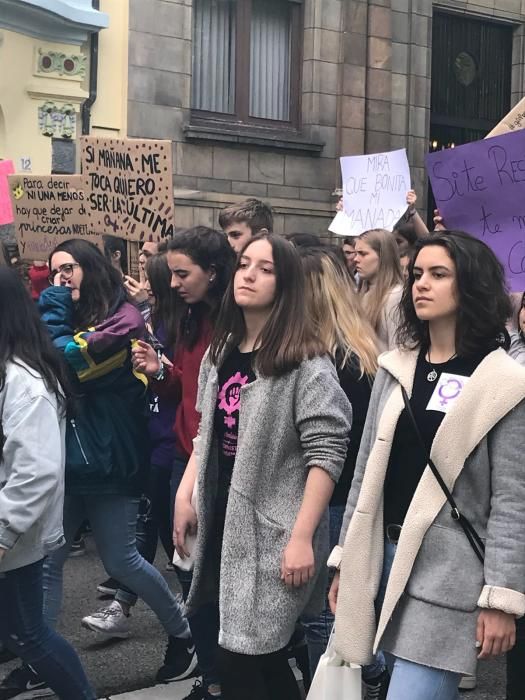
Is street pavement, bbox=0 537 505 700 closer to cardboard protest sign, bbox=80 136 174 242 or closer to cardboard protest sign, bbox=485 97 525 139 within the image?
cardboard protest sign, bbox=80 136 174 242

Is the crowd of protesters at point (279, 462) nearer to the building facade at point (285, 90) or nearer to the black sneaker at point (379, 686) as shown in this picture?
the black sneaker at point (379, 686)

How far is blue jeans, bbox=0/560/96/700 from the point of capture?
3734 mm

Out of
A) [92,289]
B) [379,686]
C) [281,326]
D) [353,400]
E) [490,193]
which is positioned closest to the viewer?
[281,326]

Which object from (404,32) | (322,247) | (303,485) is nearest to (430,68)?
(404,32)

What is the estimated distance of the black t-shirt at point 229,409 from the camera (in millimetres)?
3678

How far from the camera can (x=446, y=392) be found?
316cm

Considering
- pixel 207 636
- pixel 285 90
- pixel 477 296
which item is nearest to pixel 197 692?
pixel 207 636

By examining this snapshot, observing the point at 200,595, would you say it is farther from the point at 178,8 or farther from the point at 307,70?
the point at 307,70

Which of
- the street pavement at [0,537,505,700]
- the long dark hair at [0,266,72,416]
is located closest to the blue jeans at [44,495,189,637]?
the street pavement at [0,537,505,700]

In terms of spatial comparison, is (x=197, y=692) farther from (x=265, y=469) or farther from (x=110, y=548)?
(x=265, y=469)

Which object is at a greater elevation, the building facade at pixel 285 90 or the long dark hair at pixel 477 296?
the building facade at pixel 285 90

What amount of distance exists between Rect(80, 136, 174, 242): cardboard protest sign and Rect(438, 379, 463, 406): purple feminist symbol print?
3481 mm

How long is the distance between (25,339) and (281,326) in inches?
35.3

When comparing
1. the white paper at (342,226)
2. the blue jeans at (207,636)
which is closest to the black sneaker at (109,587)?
the blue jeans at (207,636)
